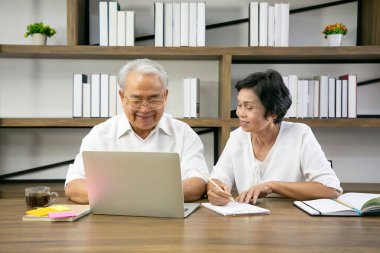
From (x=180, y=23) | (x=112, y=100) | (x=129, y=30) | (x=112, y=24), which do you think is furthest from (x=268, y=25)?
(x=112, y=100)

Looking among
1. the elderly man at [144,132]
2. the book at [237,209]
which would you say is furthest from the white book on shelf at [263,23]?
the book at [237,209]

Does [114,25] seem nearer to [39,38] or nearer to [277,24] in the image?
[39,38]

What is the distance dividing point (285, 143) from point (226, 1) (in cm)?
136

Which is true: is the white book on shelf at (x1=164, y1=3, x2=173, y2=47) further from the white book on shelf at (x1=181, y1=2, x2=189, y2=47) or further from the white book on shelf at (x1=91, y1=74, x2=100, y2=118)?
the white book on shelf at (x1=91, y1=74, x2=100, y2=118)

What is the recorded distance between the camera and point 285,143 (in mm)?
2117

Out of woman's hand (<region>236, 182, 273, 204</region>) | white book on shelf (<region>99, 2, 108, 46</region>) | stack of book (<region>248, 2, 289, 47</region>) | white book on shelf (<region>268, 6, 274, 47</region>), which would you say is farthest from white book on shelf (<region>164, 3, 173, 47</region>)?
woman's hand (<region>236, 182, 273, 204</region>)

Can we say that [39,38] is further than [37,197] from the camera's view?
Yes

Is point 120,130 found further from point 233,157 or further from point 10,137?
point 10,137

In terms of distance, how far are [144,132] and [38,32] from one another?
125 cm

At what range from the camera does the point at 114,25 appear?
2707 mm

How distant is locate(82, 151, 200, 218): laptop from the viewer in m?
1.31

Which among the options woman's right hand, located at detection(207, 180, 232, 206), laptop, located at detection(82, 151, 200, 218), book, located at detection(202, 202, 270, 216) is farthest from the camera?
woman's right hand, located at detection(207, 180, 232, 206)

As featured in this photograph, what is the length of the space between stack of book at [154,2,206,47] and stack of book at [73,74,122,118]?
0.43 metres

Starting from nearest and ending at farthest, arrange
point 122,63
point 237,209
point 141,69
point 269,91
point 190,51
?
point 237,209, point 141,69, point 269,91, point 190,51, point 122,63
